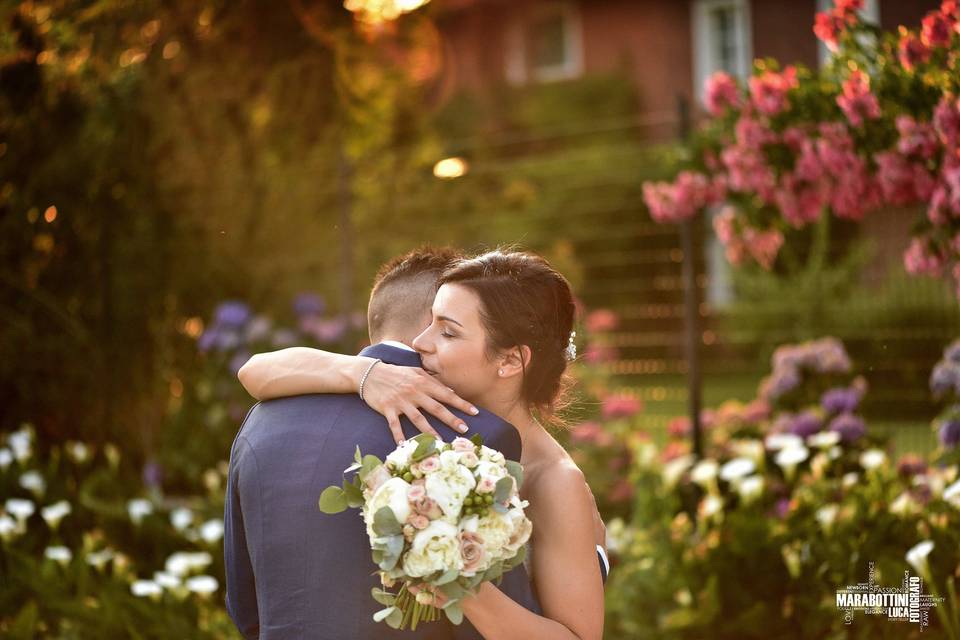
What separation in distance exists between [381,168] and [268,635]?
22.7ft

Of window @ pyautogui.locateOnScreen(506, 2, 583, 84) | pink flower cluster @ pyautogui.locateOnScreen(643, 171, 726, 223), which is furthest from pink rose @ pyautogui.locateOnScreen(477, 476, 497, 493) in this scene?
window @ pyautogui.locateOnScreen(506, 2, 583, 84)

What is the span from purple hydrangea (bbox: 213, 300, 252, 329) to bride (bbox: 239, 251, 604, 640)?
4.87 meters

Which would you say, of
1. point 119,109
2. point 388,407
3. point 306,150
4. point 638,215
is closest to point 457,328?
point 388,407

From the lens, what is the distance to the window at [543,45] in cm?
2141

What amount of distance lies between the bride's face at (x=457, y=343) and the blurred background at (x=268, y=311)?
155 centimetres

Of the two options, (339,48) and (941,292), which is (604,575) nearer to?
(941,292)

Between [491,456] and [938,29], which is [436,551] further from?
[938,29]

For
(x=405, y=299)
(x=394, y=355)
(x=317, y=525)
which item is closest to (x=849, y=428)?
(x=405, y=299)

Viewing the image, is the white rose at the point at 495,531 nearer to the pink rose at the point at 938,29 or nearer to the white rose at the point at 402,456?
the white rose at the point at 402,456

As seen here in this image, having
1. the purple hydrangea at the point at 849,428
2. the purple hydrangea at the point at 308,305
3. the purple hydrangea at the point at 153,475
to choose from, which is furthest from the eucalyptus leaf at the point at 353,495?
the purple hydrangea at the point at 308,305

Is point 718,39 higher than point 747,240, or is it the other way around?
point 718,39

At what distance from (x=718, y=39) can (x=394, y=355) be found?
1828cm

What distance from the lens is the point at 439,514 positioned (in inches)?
78.7

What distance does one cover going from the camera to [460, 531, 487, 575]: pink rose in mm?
1983
